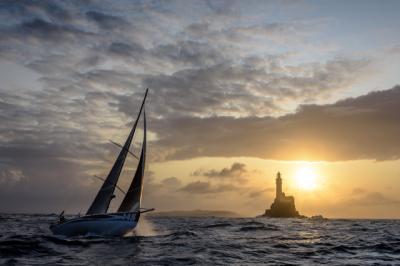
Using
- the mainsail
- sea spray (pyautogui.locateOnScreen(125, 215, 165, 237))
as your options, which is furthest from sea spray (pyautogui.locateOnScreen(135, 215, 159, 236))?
the mainsail

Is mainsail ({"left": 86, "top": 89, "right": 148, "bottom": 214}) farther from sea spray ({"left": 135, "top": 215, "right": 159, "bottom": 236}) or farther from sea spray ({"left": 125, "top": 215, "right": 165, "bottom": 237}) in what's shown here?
sea spray ({"left": 135, "top": 215, "right": 159, "bottom": 236})

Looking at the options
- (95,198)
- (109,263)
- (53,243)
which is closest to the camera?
(109,263)

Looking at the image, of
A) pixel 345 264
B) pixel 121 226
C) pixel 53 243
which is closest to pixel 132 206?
pixel 121 226

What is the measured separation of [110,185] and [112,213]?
4.49 meters

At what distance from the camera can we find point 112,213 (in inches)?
1619

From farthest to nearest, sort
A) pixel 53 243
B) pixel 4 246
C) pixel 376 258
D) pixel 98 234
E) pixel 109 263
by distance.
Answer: pixel 98 234 → pixel 53 243 → pixel 4 246 → pixel 376 258 → pixel 109 263

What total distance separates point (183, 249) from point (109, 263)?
9.31 m

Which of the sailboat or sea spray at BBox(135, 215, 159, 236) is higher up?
the sailboat

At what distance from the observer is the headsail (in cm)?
4256

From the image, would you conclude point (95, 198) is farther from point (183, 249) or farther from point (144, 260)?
point (144, 260)

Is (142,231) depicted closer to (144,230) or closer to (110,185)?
(144,230)

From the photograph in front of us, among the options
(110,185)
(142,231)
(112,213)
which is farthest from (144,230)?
(112,213)

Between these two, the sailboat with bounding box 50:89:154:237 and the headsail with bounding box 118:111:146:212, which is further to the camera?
the headsail with bounding box 118:111:146:212

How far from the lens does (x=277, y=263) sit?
26578 mm
